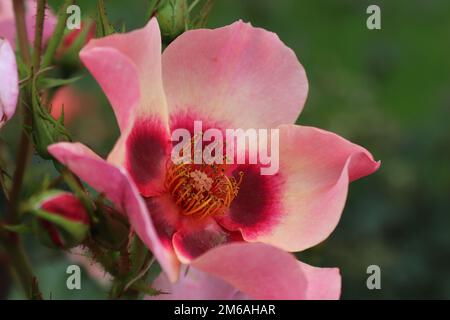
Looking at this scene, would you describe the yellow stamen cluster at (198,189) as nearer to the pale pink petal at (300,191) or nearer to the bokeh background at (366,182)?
the pale pink petal at (300,191)

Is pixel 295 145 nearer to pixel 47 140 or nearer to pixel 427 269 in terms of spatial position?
pixel 47 140

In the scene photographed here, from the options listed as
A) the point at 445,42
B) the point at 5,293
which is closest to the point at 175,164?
the point at 5,293

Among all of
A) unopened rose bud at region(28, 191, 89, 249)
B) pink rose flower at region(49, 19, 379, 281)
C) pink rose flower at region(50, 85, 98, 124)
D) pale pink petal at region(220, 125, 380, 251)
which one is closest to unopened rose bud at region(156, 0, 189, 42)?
pink rose flower at region(49, 19, 379, 281)

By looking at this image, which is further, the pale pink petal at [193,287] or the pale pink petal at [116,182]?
the pale pink petal at [193,287]

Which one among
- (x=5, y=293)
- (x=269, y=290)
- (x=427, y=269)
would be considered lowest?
(x=427, y=269)

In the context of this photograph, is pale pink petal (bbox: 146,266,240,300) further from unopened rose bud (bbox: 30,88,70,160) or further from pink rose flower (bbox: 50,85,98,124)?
pink rose flower (bbox: 50,85,98,124)

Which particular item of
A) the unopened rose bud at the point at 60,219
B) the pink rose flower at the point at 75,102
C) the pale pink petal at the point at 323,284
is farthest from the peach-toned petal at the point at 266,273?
the pink rose flower at the point at 75,102
